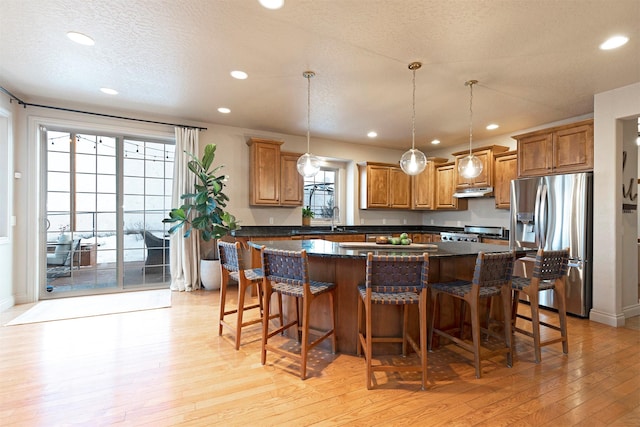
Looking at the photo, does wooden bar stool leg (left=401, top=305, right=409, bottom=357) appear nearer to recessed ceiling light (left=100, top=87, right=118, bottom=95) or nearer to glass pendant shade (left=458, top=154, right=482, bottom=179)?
glass pendant shade (left=458, top=154, right=482, bottom=179)

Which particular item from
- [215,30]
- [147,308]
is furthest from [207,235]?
[215,30]

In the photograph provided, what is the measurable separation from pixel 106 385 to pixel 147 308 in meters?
1.92

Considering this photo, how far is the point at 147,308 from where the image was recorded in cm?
403

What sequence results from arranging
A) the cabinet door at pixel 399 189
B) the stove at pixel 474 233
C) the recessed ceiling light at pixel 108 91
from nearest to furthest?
1. the recessed ceiling light at pixel 108 91
2. the stove at pixel 474 233
3. the cabinet door at pixel 399 189

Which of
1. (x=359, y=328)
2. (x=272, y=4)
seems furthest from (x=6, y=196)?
(x=359, y=328)

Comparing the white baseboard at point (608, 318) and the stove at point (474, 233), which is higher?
the stove at point (474, 233)

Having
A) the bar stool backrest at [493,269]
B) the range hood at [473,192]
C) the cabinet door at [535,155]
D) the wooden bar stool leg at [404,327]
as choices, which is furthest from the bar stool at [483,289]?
the range hood at [473,192]

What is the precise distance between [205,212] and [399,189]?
4.05 metres

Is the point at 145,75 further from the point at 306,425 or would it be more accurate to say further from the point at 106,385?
the point at 306,425

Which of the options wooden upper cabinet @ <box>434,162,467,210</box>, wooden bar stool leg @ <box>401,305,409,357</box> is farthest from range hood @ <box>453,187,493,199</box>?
wooden bar stool leg @ <box>401,305,409,357</box>

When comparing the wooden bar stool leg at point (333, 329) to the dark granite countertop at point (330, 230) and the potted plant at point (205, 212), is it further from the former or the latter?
the potted plant at point (205, 212)

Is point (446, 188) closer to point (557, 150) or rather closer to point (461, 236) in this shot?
point (461, 236)

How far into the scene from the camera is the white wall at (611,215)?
3553 mm

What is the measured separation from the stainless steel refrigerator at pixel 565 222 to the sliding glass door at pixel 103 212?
5507 millimetres
